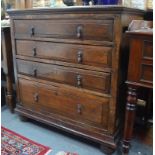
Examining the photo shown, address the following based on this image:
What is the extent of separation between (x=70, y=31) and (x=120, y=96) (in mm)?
538

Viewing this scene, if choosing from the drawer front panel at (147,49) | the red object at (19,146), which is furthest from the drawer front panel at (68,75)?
the red object at (19,146)

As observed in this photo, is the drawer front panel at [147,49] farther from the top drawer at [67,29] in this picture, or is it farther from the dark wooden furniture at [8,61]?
the dark wooden furniture at [8,61]

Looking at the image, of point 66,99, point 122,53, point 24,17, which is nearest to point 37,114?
point 66,99

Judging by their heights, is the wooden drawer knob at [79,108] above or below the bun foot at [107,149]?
above

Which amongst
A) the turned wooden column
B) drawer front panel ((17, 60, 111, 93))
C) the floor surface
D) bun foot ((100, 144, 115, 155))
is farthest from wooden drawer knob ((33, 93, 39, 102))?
the turned wooden column

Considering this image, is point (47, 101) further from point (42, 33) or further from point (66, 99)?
point (42, 33)

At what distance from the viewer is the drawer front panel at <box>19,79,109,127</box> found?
1.34 metres

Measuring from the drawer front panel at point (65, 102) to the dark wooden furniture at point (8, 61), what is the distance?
0.24m

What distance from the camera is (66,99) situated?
1.46 meters

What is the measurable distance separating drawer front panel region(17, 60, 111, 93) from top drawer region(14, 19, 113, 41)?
218mm

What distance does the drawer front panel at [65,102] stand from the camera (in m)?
1.34

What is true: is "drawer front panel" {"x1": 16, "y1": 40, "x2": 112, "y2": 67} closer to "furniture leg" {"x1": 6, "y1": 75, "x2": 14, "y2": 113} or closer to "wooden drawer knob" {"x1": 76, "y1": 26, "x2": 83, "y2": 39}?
"wooden drawer knob" {"x1": 76, "y1": 26, "x2": 83, "y2": 39}

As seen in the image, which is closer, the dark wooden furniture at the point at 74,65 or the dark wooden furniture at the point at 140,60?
the dark wooden furniture at the point at 140,60

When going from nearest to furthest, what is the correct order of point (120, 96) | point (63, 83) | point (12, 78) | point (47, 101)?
point (120, 96) < point (63, 83) < point (47, 101) < point (12, 78)
